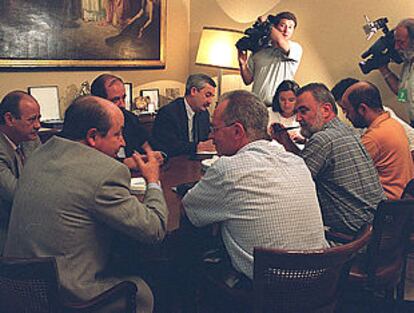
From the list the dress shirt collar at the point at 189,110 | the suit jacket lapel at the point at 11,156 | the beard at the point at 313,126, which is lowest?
the dress shirt collar at the point at 189,110

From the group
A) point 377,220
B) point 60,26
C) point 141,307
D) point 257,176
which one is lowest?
point 141,307

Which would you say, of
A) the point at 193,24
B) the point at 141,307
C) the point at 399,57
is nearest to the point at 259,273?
the point at 141,307

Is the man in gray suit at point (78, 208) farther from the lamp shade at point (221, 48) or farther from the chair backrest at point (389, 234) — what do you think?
the lamp shade at point (221, 48)

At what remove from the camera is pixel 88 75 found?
177 inches

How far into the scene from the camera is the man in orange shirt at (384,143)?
2682mm

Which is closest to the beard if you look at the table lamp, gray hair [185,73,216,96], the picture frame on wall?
gray hair [185,73,216,96]

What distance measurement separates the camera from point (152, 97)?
5.05 m

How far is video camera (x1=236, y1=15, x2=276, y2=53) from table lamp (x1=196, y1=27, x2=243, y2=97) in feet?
0.57

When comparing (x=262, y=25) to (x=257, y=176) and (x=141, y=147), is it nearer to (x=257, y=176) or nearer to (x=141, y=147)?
(x=141, y=147)

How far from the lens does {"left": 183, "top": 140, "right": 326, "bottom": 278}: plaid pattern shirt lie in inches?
67.8

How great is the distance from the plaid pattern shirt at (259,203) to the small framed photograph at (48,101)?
8.52ft

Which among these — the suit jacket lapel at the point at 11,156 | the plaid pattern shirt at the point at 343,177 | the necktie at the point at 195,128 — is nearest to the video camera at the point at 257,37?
the necktie at the point at 195,128

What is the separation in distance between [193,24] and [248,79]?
1.11 metres

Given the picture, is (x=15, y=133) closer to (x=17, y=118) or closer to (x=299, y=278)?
(x=17, y=118)
